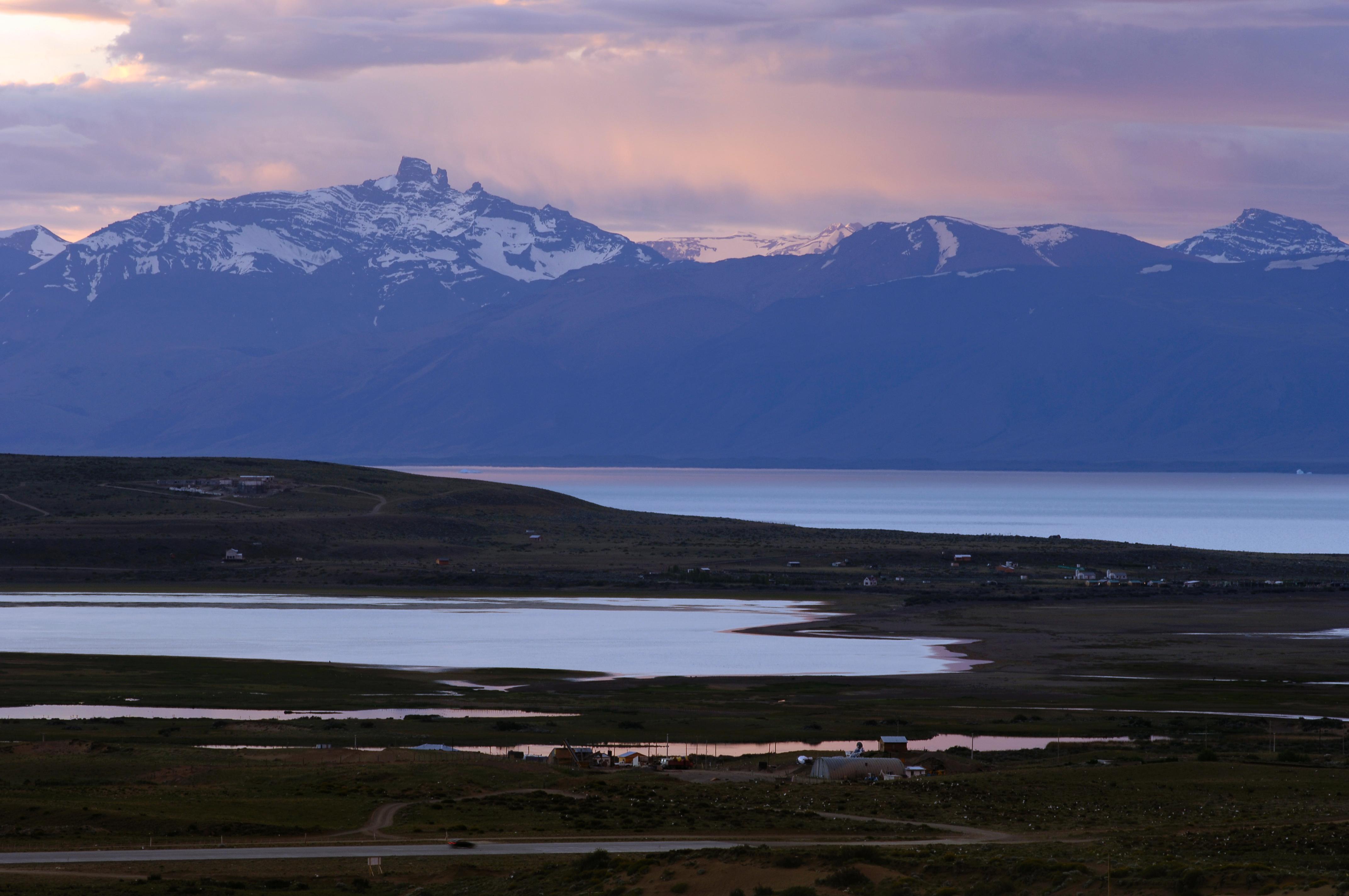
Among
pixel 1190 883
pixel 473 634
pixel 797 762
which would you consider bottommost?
pixel 797 762

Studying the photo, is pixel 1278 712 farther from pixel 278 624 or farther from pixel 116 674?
pixel 278 624

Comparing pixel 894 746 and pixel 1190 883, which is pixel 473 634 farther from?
Result: pixel 1190 883

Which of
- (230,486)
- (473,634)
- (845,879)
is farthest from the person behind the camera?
(230,486)

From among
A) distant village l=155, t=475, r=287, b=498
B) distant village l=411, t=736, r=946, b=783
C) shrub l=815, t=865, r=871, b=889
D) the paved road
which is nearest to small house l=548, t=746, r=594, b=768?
distant village l=411, t=736, r=946, b=783

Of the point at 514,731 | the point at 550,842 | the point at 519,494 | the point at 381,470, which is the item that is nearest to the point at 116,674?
the point at 514,731

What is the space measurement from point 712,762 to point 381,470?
152 m

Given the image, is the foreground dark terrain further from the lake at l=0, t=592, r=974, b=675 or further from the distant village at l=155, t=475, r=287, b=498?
the distant village at l=155, t=475, r=287, b=498

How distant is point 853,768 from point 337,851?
15.4 metres

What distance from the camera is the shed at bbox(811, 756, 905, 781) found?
44562mm

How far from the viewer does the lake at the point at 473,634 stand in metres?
75.4

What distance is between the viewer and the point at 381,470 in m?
196

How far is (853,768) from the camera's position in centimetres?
4491

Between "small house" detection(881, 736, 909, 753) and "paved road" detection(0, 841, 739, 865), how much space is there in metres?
14.1

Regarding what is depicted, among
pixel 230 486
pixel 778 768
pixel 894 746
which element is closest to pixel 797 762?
pixel 778 768
